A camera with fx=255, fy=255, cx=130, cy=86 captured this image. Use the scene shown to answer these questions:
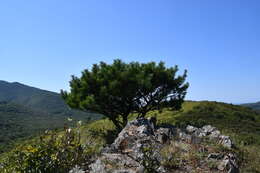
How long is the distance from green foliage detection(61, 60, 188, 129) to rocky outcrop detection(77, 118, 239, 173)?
32.0ft

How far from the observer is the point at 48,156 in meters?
5.82

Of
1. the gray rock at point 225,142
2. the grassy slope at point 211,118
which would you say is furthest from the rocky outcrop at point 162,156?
the grassy slope at point 211,118

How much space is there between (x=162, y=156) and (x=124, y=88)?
40.9 ft

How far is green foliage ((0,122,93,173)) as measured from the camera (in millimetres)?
5582

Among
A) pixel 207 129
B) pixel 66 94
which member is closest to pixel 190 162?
pixel 207 129

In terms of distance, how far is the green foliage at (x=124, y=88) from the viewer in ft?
65.2

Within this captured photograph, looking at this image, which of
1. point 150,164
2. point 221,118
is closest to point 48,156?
point 150,164

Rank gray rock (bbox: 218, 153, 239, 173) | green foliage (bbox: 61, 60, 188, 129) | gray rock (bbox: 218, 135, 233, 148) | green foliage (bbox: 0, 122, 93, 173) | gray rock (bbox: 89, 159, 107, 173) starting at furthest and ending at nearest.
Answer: green foliage (bbox: 61, 60, 188, 129), gray rock (bbox: 218, 135, 233, 148), gray rock (bbox: 218, 153, 239, 173), gray rock (bbox: 89, 159, 107, 173), green foliage (bbox: 0, 122, 93, 173)

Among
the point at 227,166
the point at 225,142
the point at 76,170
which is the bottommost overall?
the point at 227,166

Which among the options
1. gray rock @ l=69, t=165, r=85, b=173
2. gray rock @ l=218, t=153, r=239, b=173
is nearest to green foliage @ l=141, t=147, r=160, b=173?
gray rock @ l=69, t=165, r=85, b=173

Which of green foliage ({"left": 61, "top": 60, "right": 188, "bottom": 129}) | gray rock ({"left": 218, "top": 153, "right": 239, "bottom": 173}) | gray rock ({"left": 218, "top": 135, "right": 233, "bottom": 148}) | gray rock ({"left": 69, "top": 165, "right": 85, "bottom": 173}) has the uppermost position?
green foliage ({"left": 61, "top": 60, "right": 188, "bottom": 129})

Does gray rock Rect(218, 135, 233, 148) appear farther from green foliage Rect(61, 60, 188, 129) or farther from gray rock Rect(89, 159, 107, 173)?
green foliage Rect(61, 60, 188, 129)

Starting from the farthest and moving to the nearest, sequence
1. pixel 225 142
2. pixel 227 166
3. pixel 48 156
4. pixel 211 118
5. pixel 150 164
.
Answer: pixel 211 118
pixel 225 142
pixel 227 166
pixel 150 164
pixel 48 156

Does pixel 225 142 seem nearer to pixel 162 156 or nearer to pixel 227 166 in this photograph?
pixel 227 166
